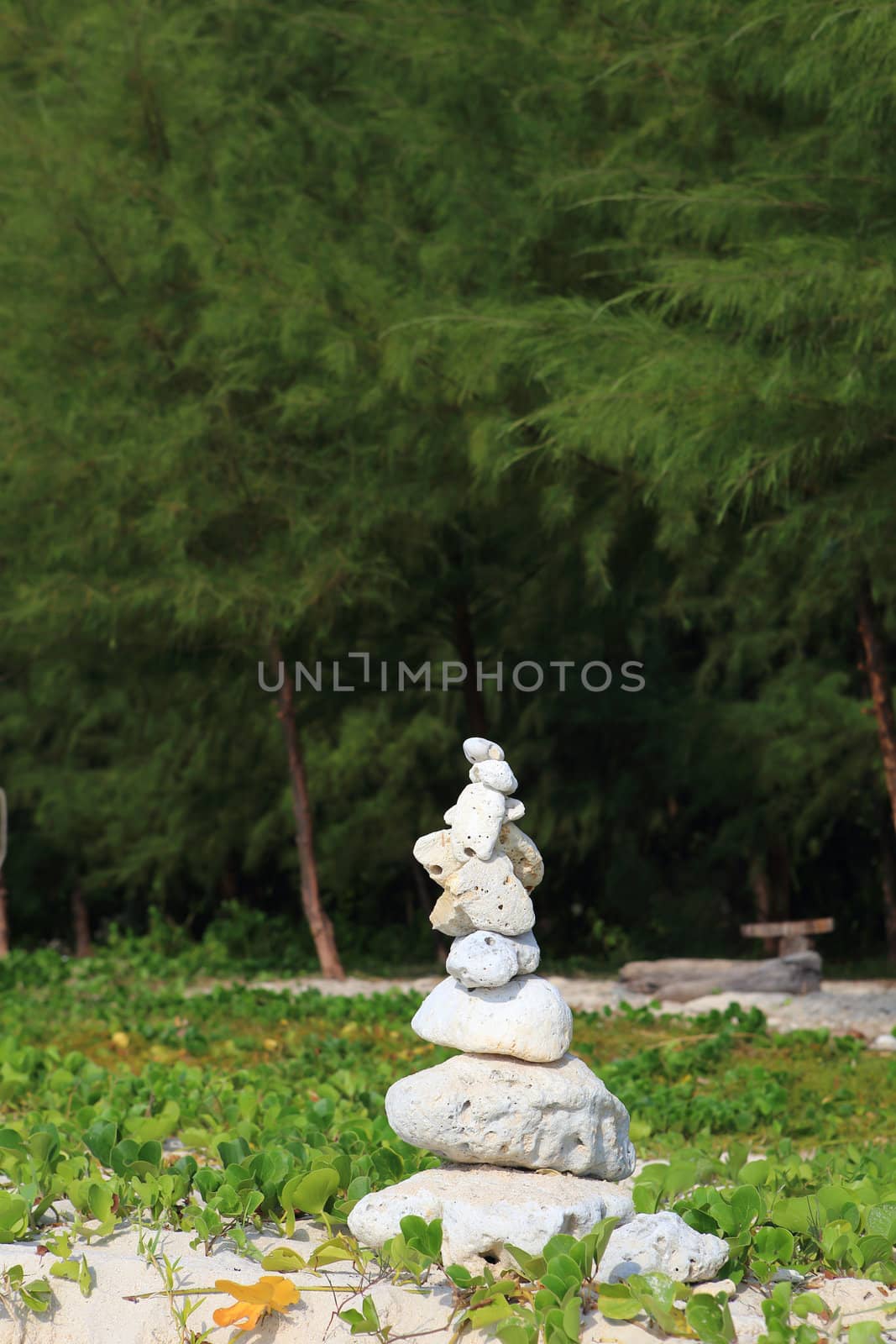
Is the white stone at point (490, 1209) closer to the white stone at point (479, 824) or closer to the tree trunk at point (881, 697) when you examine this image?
the white stone at point (479, 824)

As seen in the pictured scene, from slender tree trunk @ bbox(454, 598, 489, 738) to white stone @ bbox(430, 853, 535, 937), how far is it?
249 inches

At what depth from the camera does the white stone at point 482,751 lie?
297 centimetres

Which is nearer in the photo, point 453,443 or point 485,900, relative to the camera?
point 485,900

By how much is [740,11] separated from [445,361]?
2292 mm

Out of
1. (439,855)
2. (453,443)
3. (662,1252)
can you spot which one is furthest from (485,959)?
(453,443)

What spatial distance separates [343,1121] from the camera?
13.0ft

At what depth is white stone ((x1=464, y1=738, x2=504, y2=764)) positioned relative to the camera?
297 centimetres

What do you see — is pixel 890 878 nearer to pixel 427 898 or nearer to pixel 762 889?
pixel 762 889

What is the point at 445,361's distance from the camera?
754 centimetres

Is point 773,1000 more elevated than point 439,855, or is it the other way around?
point 439,855

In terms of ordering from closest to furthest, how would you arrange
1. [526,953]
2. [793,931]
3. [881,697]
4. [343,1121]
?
[526,953] → [343,1121] → [881,697] → [793,931]

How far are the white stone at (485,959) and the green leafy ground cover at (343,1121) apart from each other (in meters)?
0.50

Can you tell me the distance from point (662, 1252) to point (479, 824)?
0.87 meters

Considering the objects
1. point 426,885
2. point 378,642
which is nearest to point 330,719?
point 378,642
